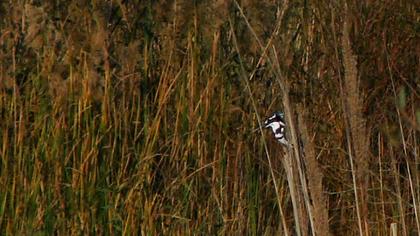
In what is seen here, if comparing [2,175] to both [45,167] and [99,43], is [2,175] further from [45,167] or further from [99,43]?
[99,43]

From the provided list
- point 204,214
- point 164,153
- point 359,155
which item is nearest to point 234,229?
point 204,214

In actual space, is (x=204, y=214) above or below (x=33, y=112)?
below

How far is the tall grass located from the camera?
3.12m

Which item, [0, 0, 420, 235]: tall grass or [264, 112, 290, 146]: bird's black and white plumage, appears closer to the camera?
[264, 112, 290, 146]: bird's black and white plumage

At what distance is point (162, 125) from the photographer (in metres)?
3.41

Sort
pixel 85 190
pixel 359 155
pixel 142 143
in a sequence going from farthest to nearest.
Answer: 1. pixel 142 143
2. pixel 85 190
3. pixel 359 155

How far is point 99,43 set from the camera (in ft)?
10.8

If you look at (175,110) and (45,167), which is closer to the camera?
(45,167)

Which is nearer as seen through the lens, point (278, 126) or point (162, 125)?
point (278, 126)

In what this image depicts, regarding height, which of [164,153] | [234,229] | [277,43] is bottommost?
[234,229]

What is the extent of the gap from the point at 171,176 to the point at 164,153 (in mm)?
81

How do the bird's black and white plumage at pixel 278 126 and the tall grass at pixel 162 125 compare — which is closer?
the bird's black and white plumage at pixel 278 126

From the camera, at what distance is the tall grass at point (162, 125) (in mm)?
3125

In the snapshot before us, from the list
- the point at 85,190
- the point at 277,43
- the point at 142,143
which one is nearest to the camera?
the point at 85,190
